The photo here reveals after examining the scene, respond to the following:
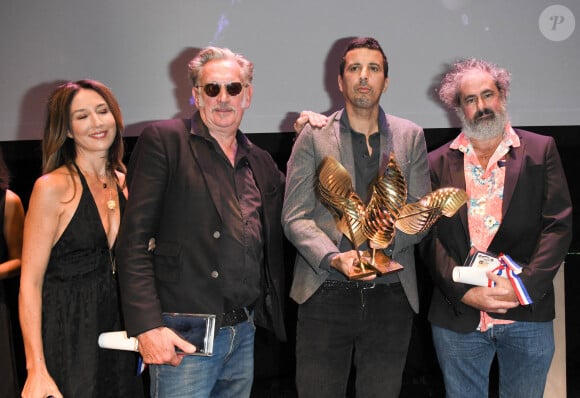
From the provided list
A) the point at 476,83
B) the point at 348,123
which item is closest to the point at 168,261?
the point at 348,123

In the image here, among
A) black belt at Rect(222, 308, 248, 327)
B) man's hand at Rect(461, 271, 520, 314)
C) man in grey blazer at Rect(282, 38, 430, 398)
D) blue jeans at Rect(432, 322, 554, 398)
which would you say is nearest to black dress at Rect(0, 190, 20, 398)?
black belt at Rect(222, 308, 248, 327)

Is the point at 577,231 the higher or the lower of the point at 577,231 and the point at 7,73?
the lower

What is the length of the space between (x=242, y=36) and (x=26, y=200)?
1641 mm

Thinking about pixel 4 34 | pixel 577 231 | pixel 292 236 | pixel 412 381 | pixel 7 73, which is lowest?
pixel 412 381

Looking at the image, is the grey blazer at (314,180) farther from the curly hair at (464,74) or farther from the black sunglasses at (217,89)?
the curly hair at (464,74)

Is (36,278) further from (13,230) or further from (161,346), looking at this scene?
(13,230)

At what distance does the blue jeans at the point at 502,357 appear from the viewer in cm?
231

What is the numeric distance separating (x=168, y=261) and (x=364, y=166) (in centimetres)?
78

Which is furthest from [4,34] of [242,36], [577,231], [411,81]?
[577,231]

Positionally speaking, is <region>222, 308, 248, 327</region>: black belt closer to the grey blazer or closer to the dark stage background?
the grey blazer

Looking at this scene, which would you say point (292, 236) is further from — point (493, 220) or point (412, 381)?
point (412, 381)

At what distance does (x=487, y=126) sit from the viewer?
2418 millimetres

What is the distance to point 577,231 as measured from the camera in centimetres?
381

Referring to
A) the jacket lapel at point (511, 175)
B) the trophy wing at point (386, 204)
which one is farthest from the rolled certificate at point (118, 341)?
the jacket lapel at point (511, 175)
